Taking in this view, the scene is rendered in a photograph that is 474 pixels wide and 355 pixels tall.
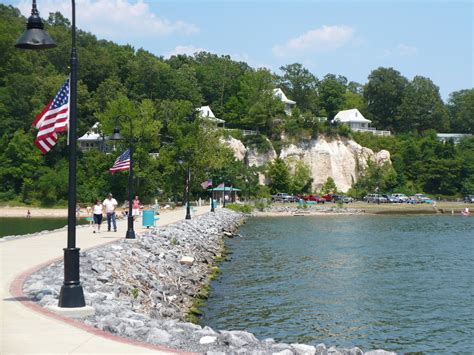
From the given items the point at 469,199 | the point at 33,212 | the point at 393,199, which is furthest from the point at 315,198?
the point at 33,212

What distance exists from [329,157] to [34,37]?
311 ft

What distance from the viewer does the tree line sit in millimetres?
79562

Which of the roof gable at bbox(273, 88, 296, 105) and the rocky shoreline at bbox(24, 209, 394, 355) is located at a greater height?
the roof gable at bbox(273, 88, 296, 105)

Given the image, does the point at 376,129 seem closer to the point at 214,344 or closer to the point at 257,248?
the point at 257,248

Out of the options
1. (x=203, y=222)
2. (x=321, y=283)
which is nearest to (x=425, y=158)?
(x=203, y=222)

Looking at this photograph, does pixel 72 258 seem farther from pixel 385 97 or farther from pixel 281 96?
pixel 385 97

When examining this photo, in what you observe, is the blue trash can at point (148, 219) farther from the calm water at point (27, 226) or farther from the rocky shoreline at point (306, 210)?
the rocky shoreline at point (306, 210)

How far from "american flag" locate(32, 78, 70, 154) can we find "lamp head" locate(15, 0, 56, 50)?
245cm

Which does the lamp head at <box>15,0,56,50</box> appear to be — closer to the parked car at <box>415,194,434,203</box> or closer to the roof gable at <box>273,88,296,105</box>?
the parked car at <box>415,194,434,203</box>

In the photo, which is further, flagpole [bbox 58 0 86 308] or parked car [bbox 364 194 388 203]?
parked car [bbox 364 194 388 203]

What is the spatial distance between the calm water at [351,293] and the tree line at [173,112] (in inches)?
975

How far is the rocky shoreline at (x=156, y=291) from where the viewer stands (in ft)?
37.2

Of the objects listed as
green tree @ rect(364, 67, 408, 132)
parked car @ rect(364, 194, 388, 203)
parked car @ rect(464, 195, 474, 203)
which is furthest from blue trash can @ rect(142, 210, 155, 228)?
green tree @ rect(364, 67, 408, 132)

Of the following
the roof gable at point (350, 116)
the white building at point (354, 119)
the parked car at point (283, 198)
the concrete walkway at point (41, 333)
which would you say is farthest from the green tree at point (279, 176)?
the concrete walkway at point (41, 333)
